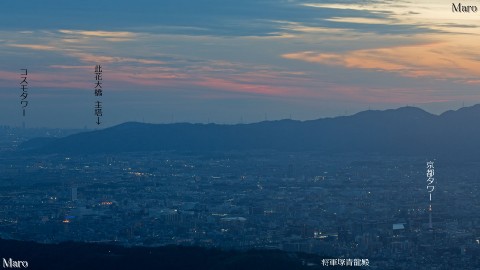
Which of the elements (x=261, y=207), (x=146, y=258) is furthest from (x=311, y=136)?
(x=146, y=258)

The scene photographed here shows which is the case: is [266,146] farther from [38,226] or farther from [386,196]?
[38,226]

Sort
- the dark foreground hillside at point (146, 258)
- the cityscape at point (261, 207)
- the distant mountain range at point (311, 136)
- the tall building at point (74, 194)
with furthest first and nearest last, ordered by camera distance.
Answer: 1. the distant mountain range at point (311, 136)
2. the tall building at point (74, 194)
3. the cityscape at point (261, 207)
4. the dark foreground hillside at point (146, 258)

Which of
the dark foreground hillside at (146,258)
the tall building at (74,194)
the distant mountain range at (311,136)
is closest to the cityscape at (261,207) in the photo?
the tall building at (74,194)

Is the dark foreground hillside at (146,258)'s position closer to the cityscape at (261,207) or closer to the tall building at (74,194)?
the cityscape at (261,207)

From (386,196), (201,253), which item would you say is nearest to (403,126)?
(386,196)

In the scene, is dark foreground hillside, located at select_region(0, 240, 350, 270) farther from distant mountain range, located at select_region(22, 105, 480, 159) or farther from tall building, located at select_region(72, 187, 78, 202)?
distant mountain range, located at select_region(22, 105, 480, 159)

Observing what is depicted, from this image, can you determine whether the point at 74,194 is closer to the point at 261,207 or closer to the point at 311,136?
the point at 261,207
